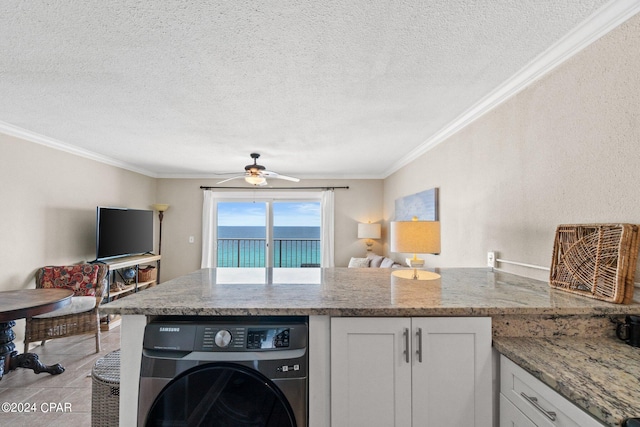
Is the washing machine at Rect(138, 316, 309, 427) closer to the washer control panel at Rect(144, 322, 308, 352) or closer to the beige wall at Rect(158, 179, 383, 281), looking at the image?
the washer control panel at Rect(144, 322, 308, 352)

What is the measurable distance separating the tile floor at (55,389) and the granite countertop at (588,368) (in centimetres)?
274

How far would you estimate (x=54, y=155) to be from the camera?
3.36m

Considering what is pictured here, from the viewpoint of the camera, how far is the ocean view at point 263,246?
18.5 feet

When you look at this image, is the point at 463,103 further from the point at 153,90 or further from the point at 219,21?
the point at 153,90

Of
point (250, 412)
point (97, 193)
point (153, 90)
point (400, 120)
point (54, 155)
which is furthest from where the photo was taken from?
point (97, 193)

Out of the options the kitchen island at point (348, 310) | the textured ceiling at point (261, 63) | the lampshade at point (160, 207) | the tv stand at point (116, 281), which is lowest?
the tv stand at point (116, 281)

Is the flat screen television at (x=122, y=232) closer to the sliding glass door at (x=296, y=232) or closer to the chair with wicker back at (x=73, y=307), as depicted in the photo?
the chair with wicker back at (x=73, y=307)

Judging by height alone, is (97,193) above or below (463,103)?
below

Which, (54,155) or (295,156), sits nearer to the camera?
(54,155)

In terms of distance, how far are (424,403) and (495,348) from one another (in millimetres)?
376

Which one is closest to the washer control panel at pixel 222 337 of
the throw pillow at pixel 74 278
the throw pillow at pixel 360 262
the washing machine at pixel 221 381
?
the washing machine at pixel 221 381

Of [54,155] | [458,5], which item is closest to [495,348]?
[458,5]

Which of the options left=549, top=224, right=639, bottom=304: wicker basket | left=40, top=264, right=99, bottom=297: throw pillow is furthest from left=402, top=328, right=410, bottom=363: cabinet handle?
left=40, top=264, right=99, bottom=297: throw pillow

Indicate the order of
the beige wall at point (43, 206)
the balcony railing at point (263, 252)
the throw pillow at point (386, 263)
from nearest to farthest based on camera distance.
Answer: the beige wall at point (43, 206), the throw pillow at point (386, 263), the balcony railing at point (263, 252)
